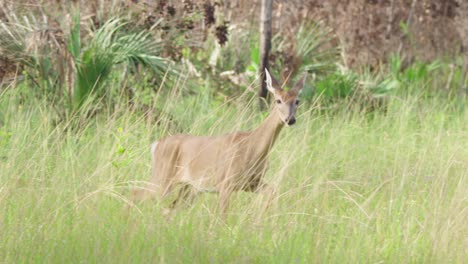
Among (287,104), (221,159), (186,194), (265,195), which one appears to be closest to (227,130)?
(186,194)

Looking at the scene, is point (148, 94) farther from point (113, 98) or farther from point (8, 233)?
point (8, 233)

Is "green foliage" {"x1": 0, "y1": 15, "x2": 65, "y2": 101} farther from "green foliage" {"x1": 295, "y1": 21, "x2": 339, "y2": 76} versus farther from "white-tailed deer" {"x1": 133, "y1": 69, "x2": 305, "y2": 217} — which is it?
"green foliage" {"x1": 295, "y1": 21, "x2": 339, "y2": 76}

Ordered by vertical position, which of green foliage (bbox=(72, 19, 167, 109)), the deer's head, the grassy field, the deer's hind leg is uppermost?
the deer's head

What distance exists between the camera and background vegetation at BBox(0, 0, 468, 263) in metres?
5.37

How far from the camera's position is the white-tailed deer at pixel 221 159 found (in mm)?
6742

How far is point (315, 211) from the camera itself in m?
6.18

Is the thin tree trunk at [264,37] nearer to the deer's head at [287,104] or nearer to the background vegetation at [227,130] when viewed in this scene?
the background vegetation at [227,130]

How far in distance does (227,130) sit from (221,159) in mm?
1660

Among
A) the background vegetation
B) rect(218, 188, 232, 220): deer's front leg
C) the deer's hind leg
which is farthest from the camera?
the deer's hind leg

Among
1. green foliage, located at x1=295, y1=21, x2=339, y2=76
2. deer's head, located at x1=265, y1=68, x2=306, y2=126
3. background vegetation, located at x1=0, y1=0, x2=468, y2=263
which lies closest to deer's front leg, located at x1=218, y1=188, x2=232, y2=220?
background vegetation, located at x1=0, y1=0, x2=468, y2=263

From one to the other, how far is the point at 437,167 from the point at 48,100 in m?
3.59

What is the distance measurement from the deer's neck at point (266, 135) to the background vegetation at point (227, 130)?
0.26 m

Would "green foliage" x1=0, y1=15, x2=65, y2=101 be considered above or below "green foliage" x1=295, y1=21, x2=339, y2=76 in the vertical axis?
above

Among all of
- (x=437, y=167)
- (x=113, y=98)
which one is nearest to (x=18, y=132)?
(x=113, y=98)
